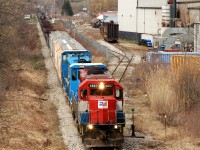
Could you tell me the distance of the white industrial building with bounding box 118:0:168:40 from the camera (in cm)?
5866

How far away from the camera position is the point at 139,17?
208ft

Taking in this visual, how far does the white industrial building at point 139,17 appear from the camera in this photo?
192 feet

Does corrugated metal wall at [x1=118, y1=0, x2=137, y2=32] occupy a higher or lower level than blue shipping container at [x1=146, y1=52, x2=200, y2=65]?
higher

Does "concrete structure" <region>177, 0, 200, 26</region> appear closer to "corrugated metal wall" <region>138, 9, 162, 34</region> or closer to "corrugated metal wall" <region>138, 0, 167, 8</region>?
"corrugated metal wall" <region>138, 0, 167, 8</region>

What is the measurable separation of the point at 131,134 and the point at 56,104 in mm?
7834

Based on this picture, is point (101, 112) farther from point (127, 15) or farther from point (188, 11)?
point (127, 15)

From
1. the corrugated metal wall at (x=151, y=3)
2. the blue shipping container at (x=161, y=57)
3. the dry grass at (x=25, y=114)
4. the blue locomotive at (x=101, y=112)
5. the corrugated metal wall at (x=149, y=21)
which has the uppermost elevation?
the corrugated metal wall at (x=151, y=3)

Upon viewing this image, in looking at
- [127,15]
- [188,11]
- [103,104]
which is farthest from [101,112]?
[127,15]

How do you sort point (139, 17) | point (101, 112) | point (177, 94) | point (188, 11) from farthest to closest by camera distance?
point (139, 17) → point (188, 11) → point (177, 94) → point (101, 112)

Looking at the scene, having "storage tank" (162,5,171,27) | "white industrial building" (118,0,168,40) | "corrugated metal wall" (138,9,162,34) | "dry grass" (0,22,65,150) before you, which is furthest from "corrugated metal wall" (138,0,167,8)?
"dry grass" (0,22,65,150)

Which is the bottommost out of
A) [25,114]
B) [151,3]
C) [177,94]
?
[25,114]

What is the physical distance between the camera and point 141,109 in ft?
79.1

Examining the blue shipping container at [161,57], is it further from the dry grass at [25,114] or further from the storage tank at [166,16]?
the storage tank at [166,16]

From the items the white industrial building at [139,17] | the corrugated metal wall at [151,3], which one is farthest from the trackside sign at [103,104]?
the corrugated metal wall at [151,3]
